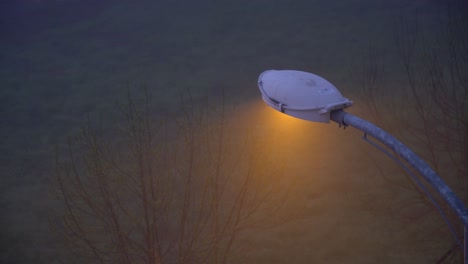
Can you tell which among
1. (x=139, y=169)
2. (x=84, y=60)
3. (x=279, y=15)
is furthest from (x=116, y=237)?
(x=279, y=15)

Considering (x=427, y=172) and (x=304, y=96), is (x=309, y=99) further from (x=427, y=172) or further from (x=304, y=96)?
(x=427, y=172)

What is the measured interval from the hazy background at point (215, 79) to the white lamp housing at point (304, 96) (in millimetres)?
3384

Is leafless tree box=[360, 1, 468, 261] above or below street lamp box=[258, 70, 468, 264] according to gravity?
below

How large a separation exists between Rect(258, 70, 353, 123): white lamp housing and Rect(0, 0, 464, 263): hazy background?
3384 millimetres

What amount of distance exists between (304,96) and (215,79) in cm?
386

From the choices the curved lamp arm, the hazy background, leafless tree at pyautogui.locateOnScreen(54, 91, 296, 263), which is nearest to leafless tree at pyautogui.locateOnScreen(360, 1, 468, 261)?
the hazy background

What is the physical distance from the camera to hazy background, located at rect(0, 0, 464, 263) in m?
6.39

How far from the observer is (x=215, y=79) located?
22.0 feet

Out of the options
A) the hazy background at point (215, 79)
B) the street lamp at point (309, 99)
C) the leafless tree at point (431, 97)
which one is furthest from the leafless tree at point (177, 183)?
the street lamp at point (309, 99)

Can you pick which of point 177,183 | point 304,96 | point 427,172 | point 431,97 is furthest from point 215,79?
point 427,172

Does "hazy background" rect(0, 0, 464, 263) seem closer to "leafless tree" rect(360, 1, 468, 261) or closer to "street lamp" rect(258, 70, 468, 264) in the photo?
"leafless tree" rect(360, 1, 468, 261)

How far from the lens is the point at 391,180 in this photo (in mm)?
6500

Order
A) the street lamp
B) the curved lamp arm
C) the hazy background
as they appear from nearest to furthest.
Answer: the curved lamp arm → the street lamp → the hazy background

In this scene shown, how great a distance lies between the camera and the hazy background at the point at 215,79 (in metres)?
6.39
